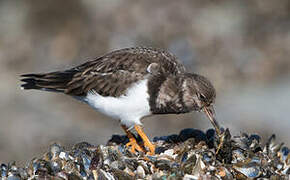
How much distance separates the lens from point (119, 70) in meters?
5.20

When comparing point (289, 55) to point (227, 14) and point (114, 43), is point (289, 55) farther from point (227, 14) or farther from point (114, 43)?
point (114, 43)

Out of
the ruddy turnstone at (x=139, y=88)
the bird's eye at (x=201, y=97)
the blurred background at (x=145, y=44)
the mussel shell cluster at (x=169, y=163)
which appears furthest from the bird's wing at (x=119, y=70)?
the blurred background at (x=145, y=44)

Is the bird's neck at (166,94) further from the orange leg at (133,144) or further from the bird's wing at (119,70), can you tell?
the orange leg at (133,144)

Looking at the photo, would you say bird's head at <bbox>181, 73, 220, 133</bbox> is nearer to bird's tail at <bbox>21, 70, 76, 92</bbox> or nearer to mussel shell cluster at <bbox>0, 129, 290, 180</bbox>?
mussel shell cluster at <bbox>0, 129, 290, 180</bbox>

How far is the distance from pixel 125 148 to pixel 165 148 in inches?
12.5

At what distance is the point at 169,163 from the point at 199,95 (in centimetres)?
109

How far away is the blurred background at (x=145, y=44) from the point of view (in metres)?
8.54

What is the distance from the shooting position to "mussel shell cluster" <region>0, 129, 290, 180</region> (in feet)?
13.2

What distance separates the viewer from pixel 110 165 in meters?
4.19

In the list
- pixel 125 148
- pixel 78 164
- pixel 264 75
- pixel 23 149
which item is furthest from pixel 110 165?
pixel 264 75

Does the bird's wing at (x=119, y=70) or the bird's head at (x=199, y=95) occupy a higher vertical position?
the bird's wing at (x=119, y=70)

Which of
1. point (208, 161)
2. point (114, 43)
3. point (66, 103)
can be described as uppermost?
point (114, 43)

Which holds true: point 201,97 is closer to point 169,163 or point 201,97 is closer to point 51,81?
point 169,163

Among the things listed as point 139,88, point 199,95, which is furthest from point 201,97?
point 139,88
